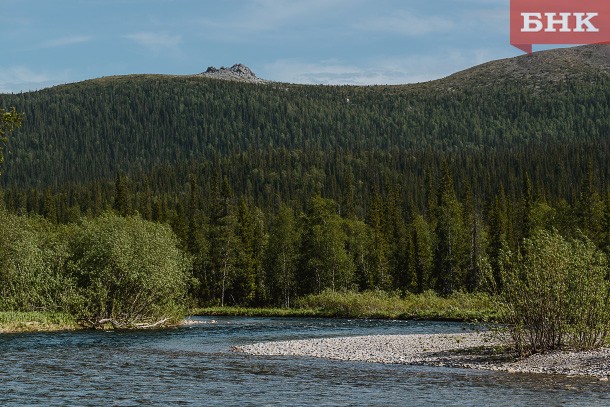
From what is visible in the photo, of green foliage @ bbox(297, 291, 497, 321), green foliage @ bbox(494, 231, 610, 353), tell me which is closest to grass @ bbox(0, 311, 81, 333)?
green foliage @ bbox(297, 291, 497, 321)

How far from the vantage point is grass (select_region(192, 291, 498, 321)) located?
78.2m

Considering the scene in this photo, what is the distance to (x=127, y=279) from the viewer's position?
61.0 metres

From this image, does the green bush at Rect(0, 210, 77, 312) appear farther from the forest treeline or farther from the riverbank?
the forest treeline

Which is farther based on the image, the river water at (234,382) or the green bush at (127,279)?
the green bush at (127,279)

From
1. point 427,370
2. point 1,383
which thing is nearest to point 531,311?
point 427,370

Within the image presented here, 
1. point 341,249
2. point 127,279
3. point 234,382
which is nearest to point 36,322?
point 127,279

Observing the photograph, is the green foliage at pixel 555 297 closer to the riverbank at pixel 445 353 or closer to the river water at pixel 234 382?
the riverbank at pixel 445 353

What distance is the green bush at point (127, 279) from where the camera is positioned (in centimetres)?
6119

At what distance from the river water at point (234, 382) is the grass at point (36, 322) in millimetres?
11026

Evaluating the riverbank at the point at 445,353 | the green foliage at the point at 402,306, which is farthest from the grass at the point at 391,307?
the riverbank at the point at 445,353

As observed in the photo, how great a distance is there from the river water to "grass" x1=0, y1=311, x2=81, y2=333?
11026mm

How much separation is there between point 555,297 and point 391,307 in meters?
→ 50.1

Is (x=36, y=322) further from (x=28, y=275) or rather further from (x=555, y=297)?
(x=555, y=297)

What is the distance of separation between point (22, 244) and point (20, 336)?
19533mm
